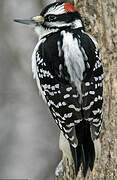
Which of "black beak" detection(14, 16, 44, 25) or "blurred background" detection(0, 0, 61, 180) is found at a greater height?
"black beak" detection(14, 16, 44, 25)

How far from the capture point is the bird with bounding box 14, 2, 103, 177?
3789mm

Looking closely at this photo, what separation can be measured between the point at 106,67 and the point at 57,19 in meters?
0.66

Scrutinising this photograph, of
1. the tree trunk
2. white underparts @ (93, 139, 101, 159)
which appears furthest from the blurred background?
white underparts @ (93, 139, 101, 159)

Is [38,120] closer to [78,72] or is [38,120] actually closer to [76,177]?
[76,177]

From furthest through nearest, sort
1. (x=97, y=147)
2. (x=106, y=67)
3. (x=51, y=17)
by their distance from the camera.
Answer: (x=106, y=67)
(x=97, y=147)
(x=51, y=17)

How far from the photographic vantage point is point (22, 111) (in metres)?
8.22

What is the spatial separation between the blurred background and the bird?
3069 mm

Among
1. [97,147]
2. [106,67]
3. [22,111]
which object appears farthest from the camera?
[22,111]

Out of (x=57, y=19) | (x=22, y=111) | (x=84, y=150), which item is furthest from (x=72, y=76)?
(x=22, y=111)

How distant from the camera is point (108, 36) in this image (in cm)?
425

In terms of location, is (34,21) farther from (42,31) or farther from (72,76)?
(72,76)

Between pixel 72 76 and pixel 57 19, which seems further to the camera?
pixel 57 19

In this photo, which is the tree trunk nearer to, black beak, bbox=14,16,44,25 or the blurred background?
black beak, bbox=14,16,44,25

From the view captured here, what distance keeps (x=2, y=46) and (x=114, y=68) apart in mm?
3483
